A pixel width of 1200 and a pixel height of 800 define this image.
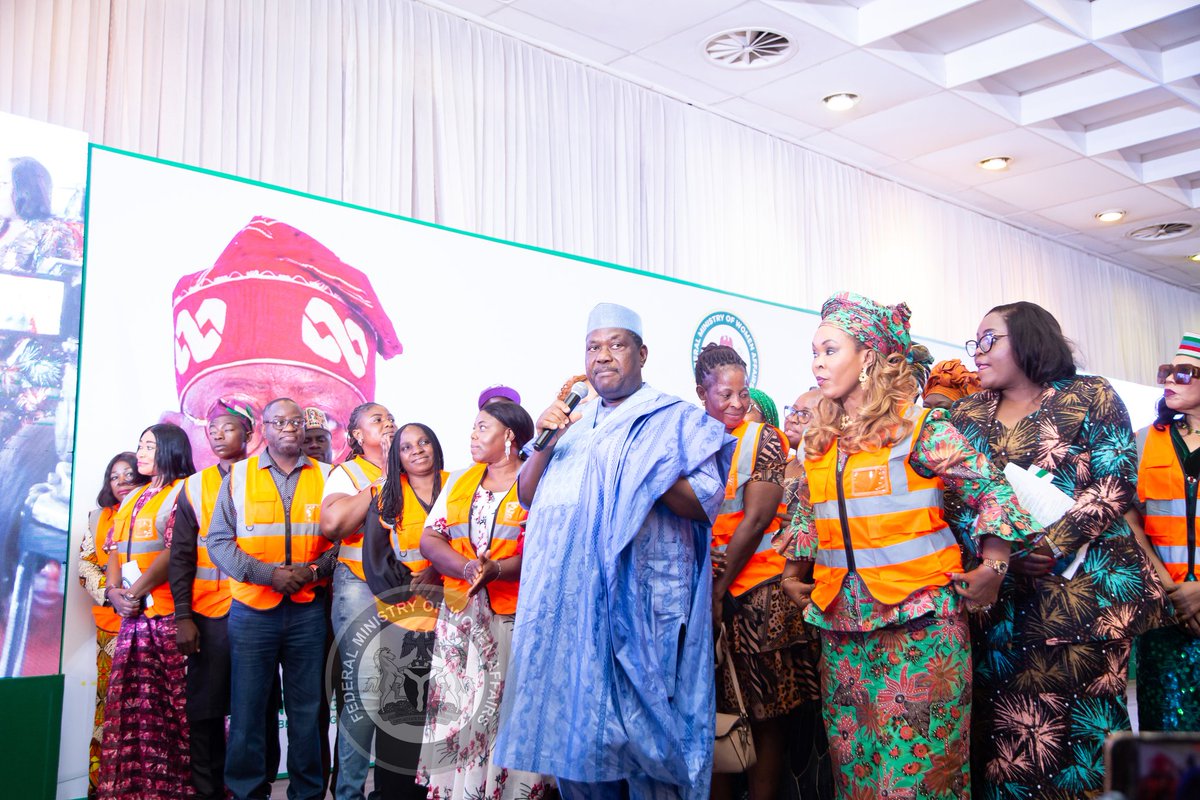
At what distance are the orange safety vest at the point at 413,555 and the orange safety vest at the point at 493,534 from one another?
290 mm

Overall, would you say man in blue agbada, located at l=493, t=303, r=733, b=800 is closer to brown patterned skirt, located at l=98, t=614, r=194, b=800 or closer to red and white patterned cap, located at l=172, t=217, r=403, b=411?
brown patterned skirt, located at l=98, t=614, r=194, b=800

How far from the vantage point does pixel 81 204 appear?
3.81 m

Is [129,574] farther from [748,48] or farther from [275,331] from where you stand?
[748,48]

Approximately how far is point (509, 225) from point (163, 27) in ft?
6.79

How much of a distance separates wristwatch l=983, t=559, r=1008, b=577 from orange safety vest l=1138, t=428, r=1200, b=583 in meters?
1.48

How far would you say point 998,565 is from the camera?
2453 millimetres

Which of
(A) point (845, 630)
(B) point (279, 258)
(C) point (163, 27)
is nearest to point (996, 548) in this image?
(A) point (845, 630)

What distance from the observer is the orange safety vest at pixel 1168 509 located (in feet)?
11.5

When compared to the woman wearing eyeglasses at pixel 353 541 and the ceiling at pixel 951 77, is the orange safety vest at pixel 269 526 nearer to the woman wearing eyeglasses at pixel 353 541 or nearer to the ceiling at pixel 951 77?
the woman wearing eyeglasses at pixel 353 541

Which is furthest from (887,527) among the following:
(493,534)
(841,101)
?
(841,101)

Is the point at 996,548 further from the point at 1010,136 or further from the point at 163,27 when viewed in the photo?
the point at 1010,136

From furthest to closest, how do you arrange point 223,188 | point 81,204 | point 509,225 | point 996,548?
point 509,225, point 223,188, point 81,204, point 996,548

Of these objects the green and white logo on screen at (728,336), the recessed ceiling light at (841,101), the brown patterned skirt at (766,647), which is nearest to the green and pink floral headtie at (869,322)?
the brown patterned skirt at (766,647)

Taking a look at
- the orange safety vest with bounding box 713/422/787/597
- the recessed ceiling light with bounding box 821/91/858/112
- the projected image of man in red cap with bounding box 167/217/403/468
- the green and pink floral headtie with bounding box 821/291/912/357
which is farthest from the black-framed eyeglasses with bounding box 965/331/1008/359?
the recessed ceiling light with bounding box 821/91/858/112
